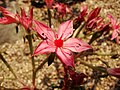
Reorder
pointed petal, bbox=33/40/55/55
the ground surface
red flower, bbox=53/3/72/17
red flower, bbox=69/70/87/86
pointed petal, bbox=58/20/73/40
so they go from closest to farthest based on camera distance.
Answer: pointed petal, bbox=33/40/55/55 → pointed petal, bbox=58/20/73/40 → red flower, bbox=69/70/87/86 → the ground surface → red flower, bbox=53/3/72/17

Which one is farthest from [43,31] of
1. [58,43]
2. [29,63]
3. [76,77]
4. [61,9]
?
[61,9]

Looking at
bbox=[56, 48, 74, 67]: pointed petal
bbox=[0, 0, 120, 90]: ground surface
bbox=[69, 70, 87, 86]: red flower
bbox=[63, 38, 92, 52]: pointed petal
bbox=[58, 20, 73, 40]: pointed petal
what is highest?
bbox=[58, 20, 73, 40]: pointed petal

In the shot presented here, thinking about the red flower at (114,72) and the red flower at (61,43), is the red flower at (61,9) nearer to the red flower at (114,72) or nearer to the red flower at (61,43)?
the red flower at (61,43)

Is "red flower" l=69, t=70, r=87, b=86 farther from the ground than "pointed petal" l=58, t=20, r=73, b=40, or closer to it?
closer to it

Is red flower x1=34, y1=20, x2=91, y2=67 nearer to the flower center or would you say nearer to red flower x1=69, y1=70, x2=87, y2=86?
the flower center

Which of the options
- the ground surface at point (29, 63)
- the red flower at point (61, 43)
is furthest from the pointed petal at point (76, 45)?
the ground surface at point (29, 63)


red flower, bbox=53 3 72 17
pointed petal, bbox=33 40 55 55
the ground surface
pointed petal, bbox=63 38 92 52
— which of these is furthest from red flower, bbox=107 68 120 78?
red flower, bbox=53 3 72 17
